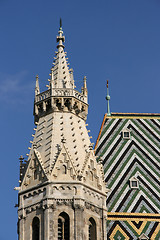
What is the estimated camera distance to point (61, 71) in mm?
33656

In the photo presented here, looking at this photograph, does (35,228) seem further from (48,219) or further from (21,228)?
(48,219)

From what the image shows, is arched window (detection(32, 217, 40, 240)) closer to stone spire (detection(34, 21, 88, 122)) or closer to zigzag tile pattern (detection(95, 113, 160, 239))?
zigzag tile pattern (detection(95, 113, 160, 239))

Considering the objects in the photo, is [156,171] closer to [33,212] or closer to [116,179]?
[116,179]

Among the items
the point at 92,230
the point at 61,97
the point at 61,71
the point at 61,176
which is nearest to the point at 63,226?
the point at 92,230

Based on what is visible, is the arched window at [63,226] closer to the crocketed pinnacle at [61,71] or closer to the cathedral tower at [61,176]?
the cathedral tower at [61,176]

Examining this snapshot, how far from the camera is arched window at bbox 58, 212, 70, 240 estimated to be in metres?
29.2

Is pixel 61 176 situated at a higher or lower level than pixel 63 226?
higher

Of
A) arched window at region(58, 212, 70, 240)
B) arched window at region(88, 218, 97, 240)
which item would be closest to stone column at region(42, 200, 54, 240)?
arched window at region(58, 212, 70, 240)

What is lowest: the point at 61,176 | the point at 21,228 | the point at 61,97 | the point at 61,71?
the point at 21,228

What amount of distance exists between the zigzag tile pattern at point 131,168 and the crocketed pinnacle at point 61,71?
2999 mm

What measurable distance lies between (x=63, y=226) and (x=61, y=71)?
664 cm

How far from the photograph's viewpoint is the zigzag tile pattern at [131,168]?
31.8 meters

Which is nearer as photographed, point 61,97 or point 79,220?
point 79,220

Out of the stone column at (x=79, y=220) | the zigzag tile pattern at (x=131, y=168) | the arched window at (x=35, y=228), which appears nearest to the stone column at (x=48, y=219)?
the arched window at (x=35, y=228)
